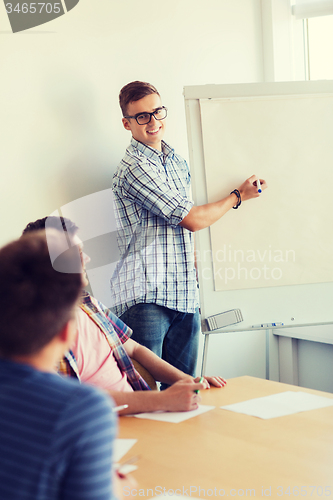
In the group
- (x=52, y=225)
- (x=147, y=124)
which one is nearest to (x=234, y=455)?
(x=52, y=225)

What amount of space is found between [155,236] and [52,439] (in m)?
1.50

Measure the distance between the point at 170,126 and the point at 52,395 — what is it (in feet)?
7.39

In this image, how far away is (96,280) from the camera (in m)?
2.19

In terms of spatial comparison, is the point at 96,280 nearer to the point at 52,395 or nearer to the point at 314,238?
the point at 314,238

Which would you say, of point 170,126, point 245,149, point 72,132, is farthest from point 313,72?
point 72,132

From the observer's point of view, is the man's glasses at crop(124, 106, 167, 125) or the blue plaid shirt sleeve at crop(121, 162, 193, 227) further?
the man's glasses at crop(124, 106, 167, 125)

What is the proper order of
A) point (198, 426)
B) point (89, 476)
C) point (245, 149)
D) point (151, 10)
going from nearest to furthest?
point (89, 476) → point (198, 426) → point (245, 149) → point (151, 10)

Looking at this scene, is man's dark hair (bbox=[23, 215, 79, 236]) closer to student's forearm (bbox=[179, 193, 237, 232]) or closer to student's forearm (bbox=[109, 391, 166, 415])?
student's forearm (bbox=[109, 391, 166, 415])

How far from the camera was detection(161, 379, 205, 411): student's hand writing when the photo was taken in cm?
118

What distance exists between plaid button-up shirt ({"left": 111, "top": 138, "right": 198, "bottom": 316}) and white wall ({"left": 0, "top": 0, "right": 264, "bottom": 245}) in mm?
279

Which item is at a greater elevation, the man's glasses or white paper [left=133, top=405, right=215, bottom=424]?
the man's glasses

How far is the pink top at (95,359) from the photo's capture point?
133 cm

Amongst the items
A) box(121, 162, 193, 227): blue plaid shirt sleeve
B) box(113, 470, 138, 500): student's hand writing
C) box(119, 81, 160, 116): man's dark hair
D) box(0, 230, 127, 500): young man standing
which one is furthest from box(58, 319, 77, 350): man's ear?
box(119, 81, 160, 116): man's dark hair

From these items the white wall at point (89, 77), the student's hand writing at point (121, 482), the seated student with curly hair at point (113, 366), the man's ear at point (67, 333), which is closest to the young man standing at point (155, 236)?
the white wall at point (89, 77)
